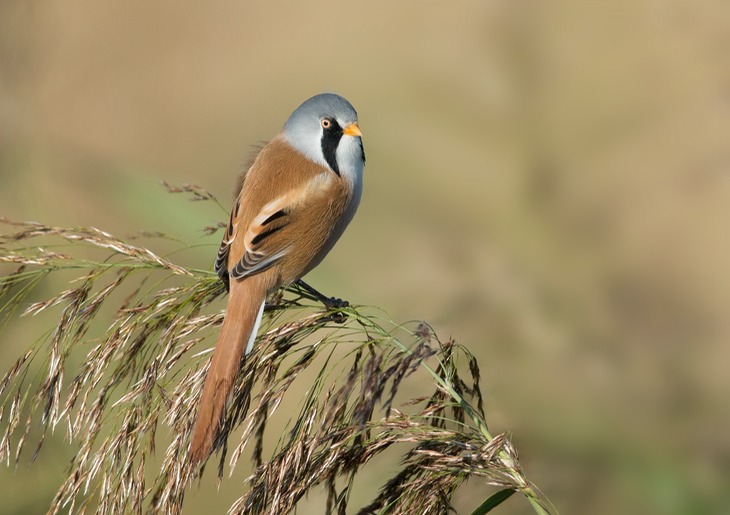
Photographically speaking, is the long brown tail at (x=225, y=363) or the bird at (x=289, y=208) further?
the bird at (x=289, y=208)

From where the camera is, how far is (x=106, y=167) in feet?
11.9

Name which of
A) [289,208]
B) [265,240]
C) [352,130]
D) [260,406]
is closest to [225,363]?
[260,406]

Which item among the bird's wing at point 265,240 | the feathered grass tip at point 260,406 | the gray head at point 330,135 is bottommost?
the feathered grass tip at point 260,406

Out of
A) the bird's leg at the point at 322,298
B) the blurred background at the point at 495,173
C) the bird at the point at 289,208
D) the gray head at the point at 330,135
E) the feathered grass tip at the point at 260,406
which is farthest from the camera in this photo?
the gray head at the point at 330,135

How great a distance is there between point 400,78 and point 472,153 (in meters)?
0.65

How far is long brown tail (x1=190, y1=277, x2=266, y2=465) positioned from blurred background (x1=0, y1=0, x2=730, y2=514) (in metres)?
0.48

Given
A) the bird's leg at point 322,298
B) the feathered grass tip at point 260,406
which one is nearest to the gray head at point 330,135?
the bird's leg at point 322,298

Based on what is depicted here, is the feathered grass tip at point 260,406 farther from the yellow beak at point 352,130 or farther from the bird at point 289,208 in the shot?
the yellow beak at point 352,130

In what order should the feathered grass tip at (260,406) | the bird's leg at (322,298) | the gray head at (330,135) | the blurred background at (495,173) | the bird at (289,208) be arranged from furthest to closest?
the gray head at (330,135) < the blurred background at (495,173) < the bird's leg at (322,298) < the bird at (289,208) < the feathered grass tip at (260,406)

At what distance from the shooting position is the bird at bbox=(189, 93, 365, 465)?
256 centimetres

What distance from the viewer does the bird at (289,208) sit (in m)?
2.56

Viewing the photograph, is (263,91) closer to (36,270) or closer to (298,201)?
(298,201)

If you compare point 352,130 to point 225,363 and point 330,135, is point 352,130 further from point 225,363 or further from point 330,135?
point 225,363

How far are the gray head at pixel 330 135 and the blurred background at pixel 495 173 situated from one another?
36 centimetres
